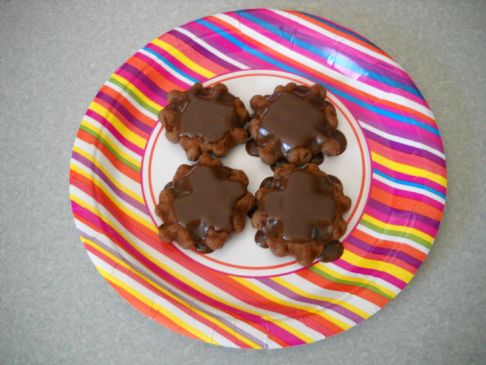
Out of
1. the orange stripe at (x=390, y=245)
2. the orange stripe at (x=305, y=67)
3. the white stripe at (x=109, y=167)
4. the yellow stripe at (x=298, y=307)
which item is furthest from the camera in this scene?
the orange stripe at (x=305, y=67)

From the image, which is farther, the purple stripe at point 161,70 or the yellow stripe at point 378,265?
the purple stripe at point 161,70

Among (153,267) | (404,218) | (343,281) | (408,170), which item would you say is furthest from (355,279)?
(153,267)

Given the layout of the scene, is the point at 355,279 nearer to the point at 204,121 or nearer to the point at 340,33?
the point at 204,121

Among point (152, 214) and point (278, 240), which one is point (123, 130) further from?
point (278, 240)

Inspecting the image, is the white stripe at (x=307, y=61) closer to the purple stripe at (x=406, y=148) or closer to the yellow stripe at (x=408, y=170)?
the purple stripe at (x=406, y=148)

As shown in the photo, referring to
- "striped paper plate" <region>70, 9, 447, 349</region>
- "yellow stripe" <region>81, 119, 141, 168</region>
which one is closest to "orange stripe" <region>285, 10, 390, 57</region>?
"striped paper plate" <region>70, 9, 447, 349</region>

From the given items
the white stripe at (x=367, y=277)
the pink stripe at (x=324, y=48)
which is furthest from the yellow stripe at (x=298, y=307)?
the pink stripe at (x=324, y=48)

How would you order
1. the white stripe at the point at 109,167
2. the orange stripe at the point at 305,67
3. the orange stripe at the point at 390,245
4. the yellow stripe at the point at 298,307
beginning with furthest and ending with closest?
the orange stripe at the point at 305,67 → the white stripe at the point at 109,167 → the orange stripe at the point at 390,245 → the yellow stripe at the point at 298,307
